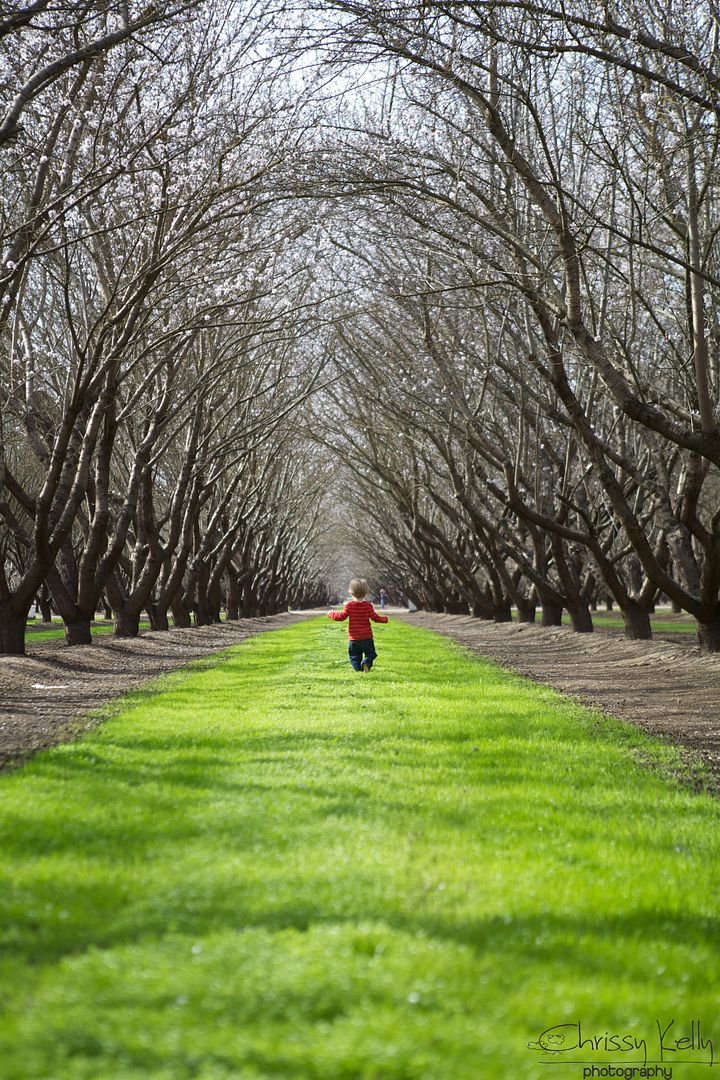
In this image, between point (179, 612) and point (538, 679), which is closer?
point (538, 679)

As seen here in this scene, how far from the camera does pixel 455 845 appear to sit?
14.7ft

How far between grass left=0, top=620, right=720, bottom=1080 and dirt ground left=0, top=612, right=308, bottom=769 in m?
1.25

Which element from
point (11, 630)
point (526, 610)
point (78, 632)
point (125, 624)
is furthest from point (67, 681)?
point (526, 610)

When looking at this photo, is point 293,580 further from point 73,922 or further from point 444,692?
point 73,922

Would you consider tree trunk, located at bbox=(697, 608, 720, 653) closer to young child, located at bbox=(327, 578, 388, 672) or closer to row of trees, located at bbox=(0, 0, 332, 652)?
young child, located at bbox=(327, 578, 388, 672)

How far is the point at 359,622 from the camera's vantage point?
13.3 meters

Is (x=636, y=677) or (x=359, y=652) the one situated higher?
(x=359, y=652)

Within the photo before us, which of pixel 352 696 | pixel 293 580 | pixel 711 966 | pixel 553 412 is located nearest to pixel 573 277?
pixel 553 412

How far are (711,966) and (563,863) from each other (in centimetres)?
105

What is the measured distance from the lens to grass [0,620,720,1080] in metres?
2.68

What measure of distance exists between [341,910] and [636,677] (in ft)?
35.8

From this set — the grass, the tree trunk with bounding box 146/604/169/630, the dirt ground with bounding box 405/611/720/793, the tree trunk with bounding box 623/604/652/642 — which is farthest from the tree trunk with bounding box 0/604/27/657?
the tree trunk with bounding box 623/604/652/642

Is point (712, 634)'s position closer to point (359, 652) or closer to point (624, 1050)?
point (359, 652)

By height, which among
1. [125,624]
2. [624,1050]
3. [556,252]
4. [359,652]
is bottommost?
[624,1050]
